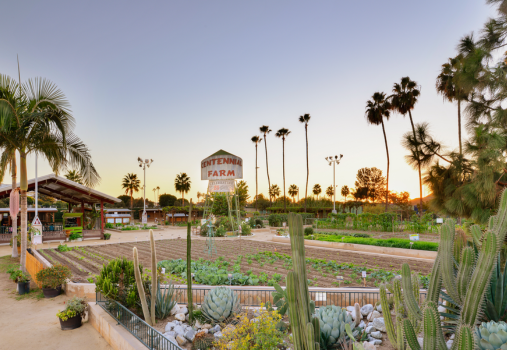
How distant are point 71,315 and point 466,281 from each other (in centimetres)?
718

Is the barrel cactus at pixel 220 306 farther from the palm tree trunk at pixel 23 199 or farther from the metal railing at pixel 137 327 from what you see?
the palm tree trunk at pixel 23 199

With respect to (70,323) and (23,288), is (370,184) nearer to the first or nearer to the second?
(23,288)

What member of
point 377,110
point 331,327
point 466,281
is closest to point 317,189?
point 377,110

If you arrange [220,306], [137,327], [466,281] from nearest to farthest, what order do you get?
[466,281] → [137,327] → [220,306]

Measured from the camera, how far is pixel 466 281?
11.2 feet

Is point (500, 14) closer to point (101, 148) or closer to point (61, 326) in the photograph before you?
point (61, 326)

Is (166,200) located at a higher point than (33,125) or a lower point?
lower

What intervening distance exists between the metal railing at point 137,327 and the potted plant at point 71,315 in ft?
1.49

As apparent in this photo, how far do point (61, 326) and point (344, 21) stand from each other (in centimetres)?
1652

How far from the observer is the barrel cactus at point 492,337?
2863 mm

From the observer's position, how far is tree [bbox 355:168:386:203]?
80250 millimetres

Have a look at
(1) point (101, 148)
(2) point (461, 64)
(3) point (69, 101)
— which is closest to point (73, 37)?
(3) point (69, 101)

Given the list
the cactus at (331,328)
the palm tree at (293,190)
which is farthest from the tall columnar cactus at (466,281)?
the palm tree at (293,190)

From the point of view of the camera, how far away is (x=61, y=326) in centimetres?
643
